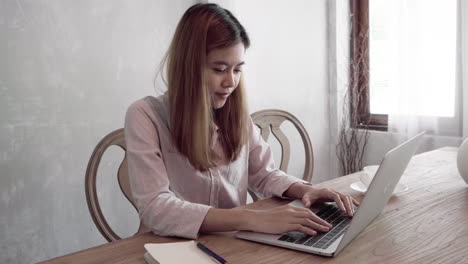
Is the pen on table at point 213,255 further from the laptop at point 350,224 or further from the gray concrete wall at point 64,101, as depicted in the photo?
the gray concrete wall at point 64,101

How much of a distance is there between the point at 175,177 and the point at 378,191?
22.4 inches

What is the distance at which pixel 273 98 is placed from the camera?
8.84 ft

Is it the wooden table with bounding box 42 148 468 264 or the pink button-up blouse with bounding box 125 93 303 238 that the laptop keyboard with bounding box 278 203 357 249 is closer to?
the wooden table with bounding box 42 148 468 264

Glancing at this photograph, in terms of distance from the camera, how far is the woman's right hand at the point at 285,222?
89 cm

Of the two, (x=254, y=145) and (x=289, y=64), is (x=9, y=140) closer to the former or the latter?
(x=254, y=145)

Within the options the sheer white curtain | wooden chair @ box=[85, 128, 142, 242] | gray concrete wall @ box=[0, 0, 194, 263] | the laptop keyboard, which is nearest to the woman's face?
wooden chair @ box=[85, 128, 142, 242]

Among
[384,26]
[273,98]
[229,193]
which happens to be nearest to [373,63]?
[384,26]

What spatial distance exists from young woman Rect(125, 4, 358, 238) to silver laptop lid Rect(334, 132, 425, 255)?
11 centimetres

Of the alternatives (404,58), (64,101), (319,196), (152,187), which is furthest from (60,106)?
(404,58)

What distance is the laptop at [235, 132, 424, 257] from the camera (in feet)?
2.62

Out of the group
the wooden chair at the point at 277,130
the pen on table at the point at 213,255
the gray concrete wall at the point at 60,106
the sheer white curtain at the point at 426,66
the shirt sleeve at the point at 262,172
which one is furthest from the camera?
the sheer white curtain at the point at 426,66

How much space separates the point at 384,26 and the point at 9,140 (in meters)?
2.14

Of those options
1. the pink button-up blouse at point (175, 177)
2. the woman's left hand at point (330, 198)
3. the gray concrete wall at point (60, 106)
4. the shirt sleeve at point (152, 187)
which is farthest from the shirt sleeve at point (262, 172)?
the gray concrete wall at point (60, 106)

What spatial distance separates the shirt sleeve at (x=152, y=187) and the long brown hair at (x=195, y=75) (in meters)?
0.08
